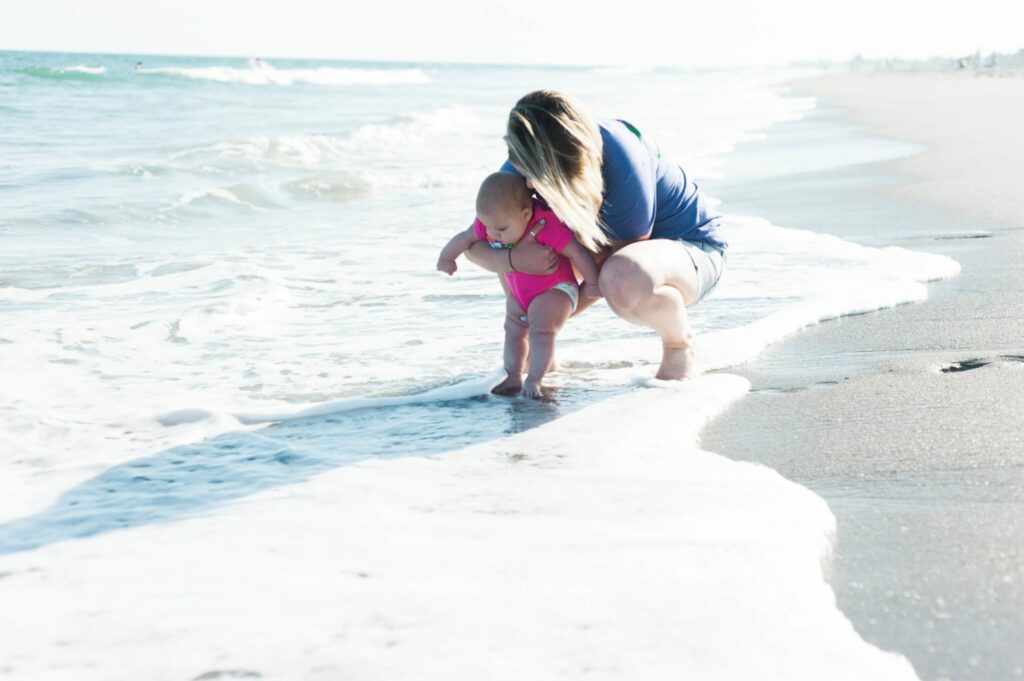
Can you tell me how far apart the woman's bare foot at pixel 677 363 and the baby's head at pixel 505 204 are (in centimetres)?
71

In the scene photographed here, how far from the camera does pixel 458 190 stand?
10.7 meters

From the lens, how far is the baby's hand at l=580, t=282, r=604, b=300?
350cm

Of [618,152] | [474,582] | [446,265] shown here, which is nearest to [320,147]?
[446,265]

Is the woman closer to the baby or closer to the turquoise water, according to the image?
the baby

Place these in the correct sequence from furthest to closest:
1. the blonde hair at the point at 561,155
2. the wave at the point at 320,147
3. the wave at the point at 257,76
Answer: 1. the wave at the point at 257,76
2. the wave at the point at 320,147
3. the blonde hair at the point at 561,155

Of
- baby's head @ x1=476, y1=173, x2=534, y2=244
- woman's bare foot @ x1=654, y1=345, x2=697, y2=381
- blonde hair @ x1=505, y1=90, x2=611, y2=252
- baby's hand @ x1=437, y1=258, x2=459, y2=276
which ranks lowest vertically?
woman's bare foot @ x1=654, y1=345, x2=697, y2=381

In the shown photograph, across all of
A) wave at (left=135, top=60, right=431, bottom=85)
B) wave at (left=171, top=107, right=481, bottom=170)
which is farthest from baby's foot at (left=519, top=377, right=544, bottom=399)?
wave at (left=135, top=60, right=431, bottom=85)

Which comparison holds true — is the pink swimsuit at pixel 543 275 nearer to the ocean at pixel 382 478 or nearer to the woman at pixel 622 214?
the woman at pixel 622 214

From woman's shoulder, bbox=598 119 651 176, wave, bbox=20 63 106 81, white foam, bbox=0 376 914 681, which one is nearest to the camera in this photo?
white foam, bbox=0 376 914 681

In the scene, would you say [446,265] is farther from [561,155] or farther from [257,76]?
[257,76]

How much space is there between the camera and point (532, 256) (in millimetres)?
3445

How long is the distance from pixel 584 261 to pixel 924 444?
3.98ft

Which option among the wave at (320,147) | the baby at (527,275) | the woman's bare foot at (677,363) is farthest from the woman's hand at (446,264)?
the wave at (320,147)

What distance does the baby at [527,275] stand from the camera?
3342 mm
